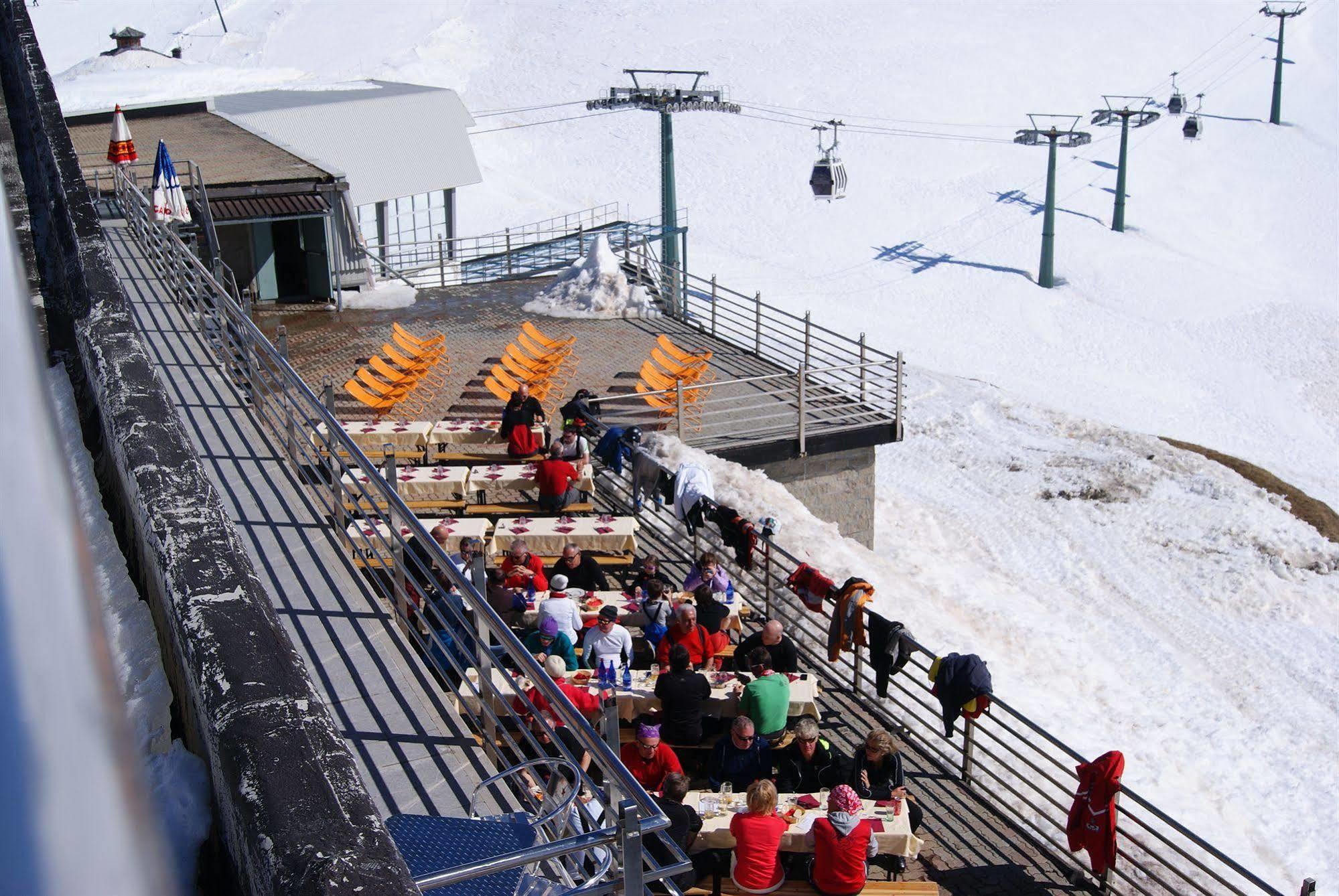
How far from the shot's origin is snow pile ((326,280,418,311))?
72.2ft

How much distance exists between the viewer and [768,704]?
8.39 meters

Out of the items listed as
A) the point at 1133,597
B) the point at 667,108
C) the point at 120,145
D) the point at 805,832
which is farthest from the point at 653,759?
the point at 667,108

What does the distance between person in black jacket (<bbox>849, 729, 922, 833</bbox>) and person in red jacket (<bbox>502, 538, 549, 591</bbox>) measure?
127 inches

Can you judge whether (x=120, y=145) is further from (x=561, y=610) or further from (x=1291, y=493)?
(x=1291, y=493)

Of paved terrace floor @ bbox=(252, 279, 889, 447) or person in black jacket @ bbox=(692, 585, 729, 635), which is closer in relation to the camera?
person in black jacket @ bbox=(692, 585, 729, 635)

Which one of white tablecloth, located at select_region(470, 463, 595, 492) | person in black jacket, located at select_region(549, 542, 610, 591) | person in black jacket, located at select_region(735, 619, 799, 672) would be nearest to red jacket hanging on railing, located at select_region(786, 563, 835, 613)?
person in black jacket, located at select_region(735, 619, 799, 672)

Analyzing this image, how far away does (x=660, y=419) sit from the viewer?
1580cm

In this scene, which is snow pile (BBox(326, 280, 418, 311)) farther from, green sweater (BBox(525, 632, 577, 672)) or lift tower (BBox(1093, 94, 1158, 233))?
lift tower (BBox(1093, 94, 1158, 233))

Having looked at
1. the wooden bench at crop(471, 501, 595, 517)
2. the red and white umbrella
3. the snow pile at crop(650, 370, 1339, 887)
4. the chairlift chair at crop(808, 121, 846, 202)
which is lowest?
the snow pile at crop(650, 370, 1339, 887)

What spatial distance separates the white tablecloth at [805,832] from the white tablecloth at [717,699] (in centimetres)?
118

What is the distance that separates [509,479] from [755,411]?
16.4ft

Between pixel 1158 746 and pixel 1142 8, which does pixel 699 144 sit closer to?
pixel 1142 8

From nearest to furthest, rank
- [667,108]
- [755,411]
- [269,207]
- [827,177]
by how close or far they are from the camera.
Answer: [755,411] → [269,207] → [827,177] → [667,108]

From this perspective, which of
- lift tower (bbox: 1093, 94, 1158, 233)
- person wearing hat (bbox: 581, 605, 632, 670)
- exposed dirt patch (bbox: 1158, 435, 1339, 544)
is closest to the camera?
person wearing hat (bbox: 581, 605, 632, 670)
